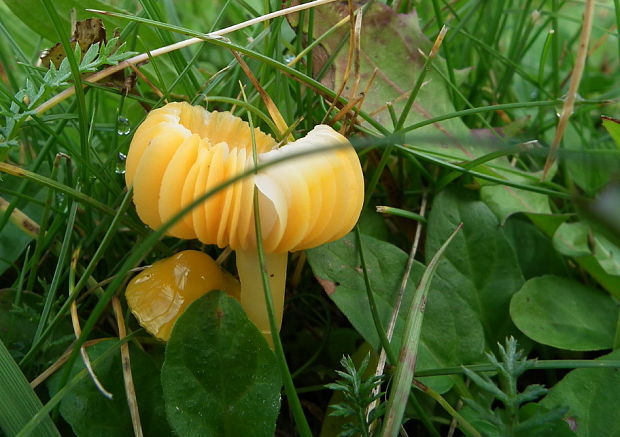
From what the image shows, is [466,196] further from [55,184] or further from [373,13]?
[55,184]

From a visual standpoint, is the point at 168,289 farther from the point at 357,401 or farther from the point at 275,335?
the point at 357,401

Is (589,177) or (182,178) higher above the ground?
(182,178)

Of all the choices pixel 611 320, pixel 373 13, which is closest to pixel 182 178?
pixel 373 13

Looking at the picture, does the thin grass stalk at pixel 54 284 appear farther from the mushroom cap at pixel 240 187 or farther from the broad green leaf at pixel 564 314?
the broad green leaf at pixel 564 314

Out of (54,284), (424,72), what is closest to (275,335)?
(54,284)

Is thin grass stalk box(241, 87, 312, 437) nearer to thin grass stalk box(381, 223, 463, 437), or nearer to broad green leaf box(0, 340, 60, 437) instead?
thin grass stalk box(381, 223, 463, 437)

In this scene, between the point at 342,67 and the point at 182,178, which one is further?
the point at 342,67

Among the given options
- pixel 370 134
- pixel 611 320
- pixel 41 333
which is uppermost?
pixel 370 134
